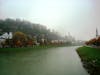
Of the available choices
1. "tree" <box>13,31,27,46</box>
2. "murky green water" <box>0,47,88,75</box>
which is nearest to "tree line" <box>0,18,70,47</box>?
"tree" <box>13,31,27,46</box>

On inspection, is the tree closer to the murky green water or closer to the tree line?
the tree line

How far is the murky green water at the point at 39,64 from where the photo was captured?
5.07 m

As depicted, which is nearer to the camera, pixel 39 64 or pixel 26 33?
pixel 39 64

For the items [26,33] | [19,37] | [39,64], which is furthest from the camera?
[26,33]

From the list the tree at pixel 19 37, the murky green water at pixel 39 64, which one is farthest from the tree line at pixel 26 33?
the murky green water at pixel 39 64

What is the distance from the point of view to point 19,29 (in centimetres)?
725

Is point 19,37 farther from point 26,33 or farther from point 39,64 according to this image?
point 39,64

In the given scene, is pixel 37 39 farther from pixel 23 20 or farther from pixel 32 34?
pixel 23 20

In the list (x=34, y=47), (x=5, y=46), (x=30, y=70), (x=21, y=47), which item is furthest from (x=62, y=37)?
(x=30, y=70)

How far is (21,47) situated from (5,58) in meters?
0.79

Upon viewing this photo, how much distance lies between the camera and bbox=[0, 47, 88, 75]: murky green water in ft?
16.6

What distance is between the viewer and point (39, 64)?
6328mm

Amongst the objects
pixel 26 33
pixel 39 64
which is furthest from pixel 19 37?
pixel 39 64

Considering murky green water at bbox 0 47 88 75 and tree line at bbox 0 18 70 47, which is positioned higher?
tree line at bbox 0 18 70 47
